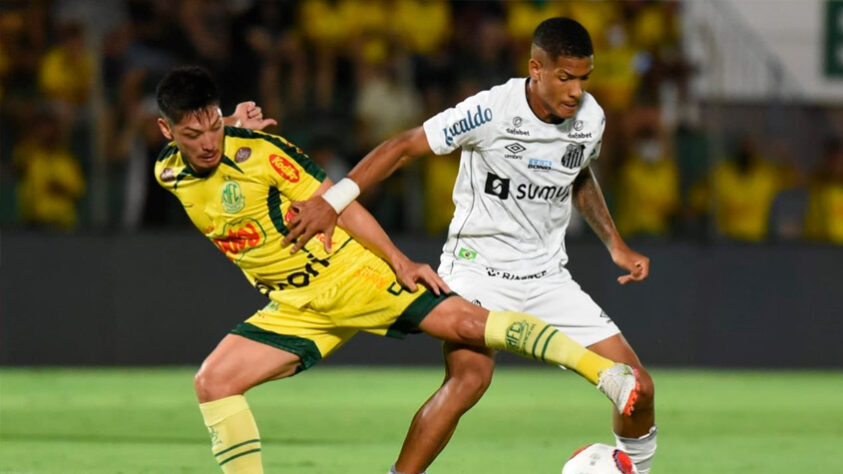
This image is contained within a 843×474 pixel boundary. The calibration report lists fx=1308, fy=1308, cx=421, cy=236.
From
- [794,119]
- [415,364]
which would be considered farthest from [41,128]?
[794,119]

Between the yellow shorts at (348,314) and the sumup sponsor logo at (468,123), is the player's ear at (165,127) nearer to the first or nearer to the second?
the yellow shorts at (348,314)

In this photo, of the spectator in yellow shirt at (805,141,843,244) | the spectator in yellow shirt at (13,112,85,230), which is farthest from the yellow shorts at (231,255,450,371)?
the spectator in yellow shirt at (805,141,843,244)

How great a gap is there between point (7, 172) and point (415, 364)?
4070 mm

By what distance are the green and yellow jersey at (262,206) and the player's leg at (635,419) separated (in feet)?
3.75

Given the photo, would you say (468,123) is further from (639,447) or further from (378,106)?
(378,106)

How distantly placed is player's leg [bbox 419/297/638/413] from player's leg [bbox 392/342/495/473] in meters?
0.23

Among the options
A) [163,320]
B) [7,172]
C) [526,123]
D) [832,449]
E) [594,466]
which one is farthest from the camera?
[163,320]

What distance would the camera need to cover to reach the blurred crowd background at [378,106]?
11.2 metres

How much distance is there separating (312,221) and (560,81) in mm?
1253

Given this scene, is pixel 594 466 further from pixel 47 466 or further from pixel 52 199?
pixel 52 199

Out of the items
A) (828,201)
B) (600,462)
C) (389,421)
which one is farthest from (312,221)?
(828,201)

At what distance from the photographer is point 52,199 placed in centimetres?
1140

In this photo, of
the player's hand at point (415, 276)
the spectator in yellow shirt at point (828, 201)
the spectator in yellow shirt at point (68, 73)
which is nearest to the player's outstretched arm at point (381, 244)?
the player's hand at point (415, 276)

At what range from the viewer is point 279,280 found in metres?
5.64
